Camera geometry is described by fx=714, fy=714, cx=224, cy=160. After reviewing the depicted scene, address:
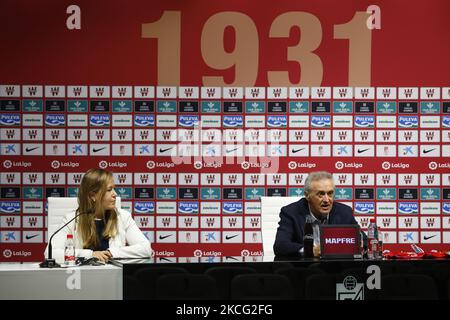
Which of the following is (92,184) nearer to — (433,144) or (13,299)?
(13,299)

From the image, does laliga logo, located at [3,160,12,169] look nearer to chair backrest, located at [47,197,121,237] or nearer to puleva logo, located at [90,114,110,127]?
puleva logo, located at [90,114,110,127]

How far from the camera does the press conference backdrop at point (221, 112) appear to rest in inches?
235

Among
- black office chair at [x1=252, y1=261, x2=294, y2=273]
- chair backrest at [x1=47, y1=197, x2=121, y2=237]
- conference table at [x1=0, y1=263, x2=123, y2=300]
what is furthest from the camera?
chair backrest at [x1=47, y1=197, x2=121, y2=237]

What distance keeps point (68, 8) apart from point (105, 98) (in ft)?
2.66

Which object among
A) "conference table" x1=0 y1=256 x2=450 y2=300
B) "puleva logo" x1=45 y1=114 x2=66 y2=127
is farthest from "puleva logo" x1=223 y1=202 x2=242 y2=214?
"conference table" x1=0 y1=256 x2=450 y2=300

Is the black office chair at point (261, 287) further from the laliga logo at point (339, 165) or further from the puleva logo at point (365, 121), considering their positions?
the puleva logo at point (365, 121)

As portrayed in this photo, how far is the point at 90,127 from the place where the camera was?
5977 mm

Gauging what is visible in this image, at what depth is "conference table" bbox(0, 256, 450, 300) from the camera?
3.32 meters

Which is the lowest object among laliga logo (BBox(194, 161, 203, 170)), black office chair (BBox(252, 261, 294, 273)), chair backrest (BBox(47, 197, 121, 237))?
black office chair (BBox(252, 261, 294, 273))

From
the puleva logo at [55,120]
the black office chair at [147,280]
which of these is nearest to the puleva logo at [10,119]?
the puleva logo at [55,120]

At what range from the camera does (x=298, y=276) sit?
3424mm

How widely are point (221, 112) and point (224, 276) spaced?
278 cm

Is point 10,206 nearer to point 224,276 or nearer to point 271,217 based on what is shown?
point 271,217
